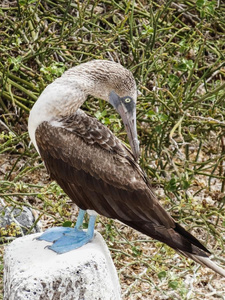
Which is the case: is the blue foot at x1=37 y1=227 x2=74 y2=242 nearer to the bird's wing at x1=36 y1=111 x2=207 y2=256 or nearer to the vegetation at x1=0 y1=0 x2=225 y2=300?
the bird's wing at x1=36 y1=111 x2=207 y2=256

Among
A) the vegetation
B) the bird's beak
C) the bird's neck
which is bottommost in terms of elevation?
the vegetation

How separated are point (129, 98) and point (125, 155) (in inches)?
12.0

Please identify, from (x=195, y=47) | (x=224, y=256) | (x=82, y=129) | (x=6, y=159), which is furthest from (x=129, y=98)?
(x=6, y=159)

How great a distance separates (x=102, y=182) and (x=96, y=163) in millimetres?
104

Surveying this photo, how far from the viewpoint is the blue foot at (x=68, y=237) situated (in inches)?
142

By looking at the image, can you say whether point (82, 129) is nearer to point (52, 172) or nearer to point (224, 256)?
point (52, 172)

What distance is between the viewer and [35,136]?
3664mm

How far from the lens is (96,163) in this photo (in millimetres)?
3617

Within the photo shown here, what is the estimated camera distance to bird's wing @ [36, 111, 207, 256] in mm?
3600

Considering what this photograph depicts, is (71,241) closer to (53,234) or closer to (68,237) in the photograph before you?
(68,237)

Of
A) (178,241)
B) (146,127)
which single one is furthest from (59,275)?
(146,127)

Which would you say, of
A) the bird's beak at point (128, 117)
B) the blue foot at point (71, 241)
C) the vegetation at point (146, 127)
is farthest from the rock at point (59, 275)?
the vegetation at point (146, 127)

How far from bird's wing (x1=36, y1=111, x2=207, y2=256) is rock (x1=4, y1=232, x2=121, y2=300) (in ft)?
0.85

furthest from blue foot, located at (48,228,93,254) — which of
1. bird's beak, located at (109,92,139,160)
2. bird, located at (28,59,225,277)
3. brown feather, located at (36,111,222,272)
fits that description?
bird's beak, located at (109,92,139,160)
